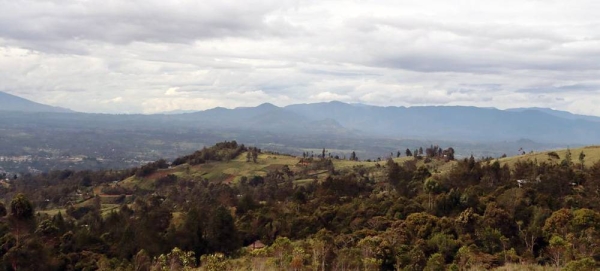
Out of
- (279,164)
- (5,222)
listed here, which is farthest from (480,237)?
(279,164)

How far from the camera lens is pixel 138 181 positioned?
354 ft

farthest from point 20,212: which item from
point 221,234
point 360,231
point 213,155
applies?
point 213,155

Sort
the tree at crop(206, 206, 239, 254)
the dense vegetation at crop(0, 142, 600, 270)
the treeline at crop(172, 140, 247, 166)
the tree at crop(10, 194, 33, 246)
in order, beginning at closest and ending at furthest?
the dense vegetation at crop(0, 142, 600, 270)
the tree at crop(10, 194, 33, 246)
the tree at crop(206, 206, 239, 254)
the treeline at crop(172, 140, 247, 166)

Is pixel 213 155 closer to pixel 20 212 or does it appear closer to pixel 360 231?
pixel 20 212

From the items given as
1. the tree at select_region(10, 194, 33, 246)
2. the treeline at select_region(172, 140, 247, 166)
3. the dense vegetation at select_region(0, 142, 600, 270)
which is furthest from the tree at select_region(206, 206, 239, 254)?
the treeline at select_region(172, 140, 247, 166)

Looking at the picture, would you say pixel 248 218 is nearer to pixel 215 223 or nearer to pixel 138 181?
pixel 215 223

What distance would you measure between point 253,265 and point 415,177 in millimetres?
35811

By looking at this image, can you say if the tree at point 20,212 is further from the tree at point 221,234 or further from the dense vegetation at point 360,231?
the tree at point 221,234

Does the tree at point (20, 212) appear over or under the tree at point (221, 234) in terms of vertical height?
over

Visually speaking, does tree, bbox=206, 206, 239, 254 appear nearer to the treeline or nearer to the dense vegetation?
the dense vegetation

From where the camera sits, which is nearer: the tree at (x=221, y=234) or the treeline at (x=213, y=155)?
the tree at (x=221, y=234)

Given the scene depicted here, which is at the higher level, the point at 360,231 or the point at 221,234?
the point at 360,231

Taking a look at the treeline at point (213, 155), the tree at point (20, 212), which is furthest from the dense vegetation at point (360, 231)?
the treeline at point (213, 155)

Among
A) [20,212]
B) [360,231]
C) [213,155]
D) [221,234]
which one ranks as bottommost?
[221,234]
